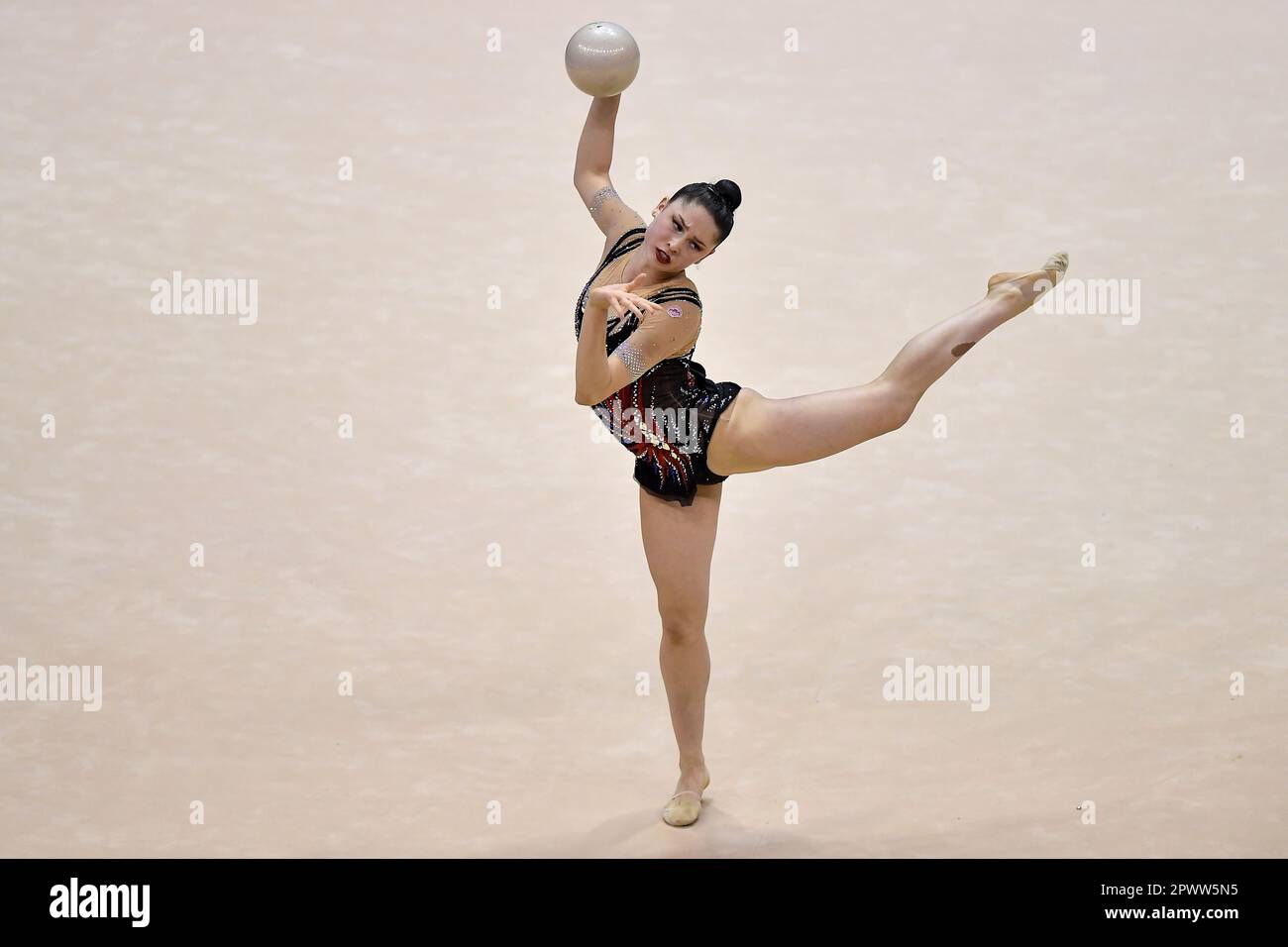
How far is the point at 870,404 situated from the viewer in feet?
12.5

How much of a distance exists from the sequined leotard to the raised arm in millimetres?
304

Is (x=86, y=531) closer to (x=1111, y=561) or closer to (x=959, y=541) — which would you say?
(x=959, y=541)

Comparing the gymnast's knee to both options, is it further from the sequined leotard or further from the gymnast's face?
the gymnast's face

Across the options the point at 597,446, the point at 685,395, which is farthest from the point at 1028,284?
the point at 597,446

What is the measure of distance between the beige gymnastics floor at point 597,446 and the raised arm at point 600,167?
5.07ft

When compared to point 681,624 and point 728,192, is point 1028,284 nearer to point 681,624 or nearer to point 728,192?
point 728,192

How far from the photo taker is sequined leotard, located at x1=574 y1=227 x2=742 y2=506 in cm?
395

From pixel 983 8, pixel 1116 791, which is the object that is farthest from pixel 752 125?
pixel 1116 791

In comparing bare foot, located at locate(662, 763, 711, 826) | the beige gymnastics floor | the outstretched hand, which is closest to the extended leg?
the outstretched hand

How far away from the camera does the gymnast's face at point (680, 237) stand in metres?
3.77

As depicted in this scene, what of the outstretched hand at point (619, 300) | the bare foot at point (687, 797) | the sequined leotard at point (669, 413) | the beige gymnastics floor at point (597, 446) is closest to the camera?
the outstretched hand at point (619, 300)

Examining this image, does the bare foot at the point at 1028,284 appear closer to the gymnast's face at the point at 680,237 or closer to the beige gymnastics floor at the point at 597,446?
the gymnast's face at the point at 680,237

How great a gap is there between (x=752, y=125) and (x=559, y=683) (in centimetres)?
388

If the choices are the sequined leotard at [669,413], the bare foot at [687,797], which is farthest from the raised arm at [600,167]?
the bare foot at [687,797]
